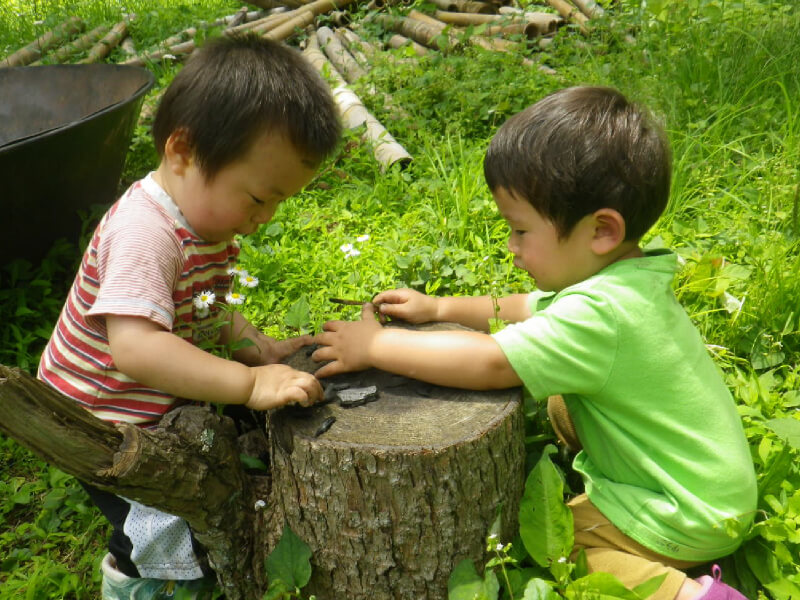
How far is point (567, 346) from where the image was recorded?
1720 millimetres

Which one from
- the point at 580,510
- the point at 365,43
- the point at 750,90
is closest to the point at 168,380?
the point at 580,510

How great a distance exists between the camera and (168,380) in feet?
5.86

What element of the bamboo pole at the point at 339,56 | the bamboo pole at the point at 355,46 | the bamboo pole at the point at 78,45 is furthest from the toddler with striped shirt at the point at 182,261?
the bamboo pole at the point at 78,45

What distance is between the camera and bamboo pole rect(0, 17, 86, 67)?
20.3ft

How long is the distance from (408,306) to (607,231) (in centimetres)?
68

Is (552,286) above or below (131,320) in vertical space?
below

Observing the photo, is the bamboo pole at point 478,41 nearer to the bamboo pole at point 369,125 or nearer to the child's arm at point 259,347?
the bamboo pole at point 369,125

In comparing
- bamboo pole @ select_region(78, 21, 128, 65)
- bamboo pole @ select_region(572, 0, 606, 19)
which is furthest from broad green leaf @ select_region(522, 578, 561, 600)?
→ bamboo pole @ select_region(78, 21, 128, 65)

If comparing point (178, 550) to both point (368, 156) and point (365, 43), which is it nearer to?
point (368, 156)

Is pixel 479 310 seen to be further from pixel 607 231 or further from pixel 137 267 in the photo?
pixel 137 267

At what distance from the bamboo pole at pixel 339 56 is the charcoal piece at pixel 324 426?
13.0 ft

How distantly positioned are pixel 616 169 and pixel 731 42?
10.5 ft

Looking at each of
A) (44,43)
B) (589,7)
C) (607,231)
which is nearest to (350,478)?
(607,231)

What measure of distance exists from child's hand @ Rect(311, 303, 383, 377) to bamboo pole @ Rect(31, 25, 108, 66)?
17.9 feet
